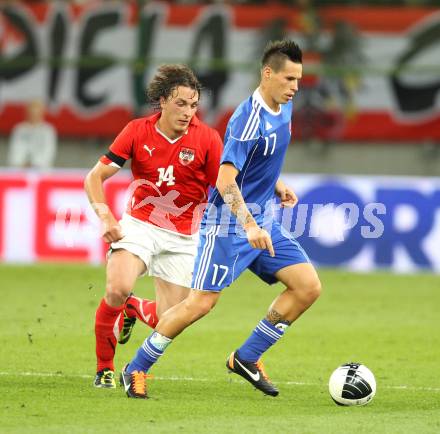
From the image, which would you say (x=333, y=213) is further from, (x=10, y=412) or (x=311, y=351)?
(x=10, y=412)

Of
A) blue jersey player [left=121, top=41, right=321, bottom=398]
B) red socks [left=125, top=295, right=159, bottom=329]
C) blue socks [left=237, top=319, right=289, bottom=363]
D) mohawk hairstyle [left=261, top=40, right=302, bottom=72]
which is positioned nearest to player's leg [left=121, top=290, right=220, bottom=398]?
blue jersey player [left=121, top=41, right=321, bottom=398]

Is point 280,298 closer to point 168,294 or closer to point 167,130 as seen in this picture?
point 168,294

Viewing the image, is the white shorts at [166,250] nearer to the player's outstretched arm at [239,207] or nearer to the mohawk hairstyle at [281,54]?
the player's outstretched arm at [239,207]

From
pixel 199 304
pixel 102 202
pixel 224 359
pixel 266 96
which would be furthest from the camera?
pixel 224 359

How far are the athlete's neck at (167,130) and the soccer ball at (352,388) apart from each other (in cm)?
194

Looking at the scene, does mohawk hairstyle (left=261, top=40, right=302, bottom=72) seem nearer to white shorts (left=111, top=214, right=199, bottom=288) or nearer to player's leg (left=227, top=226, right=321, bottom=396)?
player's leg (left=227, top=226, right=321, bottom=396)

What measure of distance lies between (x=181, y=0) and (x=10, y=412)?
13.0m

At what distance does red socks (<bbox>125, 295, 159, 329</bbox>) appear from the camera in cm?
894

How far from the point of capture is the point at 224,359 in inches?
386

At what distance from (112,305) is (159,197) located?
0.82 meters

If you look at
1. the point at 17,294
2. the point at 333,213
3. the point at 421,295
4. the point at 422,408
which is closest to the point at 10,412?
the point at 422,408

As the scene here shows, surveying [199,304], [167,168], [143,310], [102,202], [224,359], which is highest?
[167,168]

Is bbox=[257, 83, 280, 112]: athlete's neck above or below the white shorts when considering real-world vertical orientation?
above

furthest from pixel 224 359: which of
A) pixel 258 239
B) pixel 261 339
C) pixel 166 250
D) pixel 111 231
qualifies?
Answer: pixel 258 239
